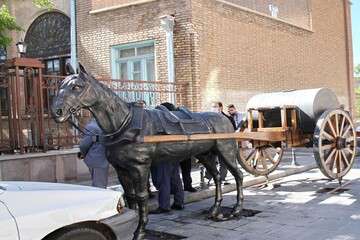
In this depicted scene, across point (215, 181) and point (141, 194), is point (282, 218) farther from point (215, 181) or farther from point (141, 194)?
point (141, 194)

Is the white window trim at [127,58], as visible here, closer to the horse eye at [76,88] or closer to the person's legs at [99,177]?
the person's legs at [99,177]

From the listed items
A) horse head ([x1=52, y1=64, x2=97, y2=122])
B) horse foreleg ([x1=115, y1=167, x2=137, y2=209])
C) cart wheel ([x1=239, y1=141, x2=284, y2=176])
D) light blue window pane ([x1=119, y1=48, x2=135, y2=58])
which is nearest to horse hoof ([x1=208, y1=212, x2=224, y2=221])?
horse foreleg ([x1=115, y1=167, x2=137, y2=209])

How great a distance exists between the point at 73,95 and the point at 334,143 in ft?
18.7

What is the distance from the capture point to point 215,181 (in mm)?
8164

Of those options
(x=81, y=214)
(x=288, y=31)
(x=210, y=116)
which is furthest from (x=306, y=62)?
(x=81, y=214)

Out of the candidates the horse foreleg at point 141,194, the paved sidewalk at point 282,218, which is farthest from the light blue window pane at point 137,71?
the horse foreleg at point 141,194

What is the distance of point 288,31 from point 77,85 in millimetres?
15740

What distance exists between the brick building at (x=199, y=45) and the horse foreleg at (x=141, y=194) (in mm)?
8738

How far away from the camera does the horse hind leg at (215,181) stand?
7910mm

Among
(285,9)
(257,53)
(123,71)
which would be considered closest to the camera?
(123,71)

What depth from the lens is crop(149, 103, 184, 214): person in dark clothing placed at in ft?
27.3

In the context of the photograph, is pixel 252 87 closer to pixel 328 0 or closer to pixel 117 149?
pixel 328 0

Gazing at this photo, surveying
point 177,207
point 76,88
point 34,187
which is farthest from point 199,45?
point 34,187

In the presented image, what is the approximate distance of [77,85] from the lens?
606 cm
